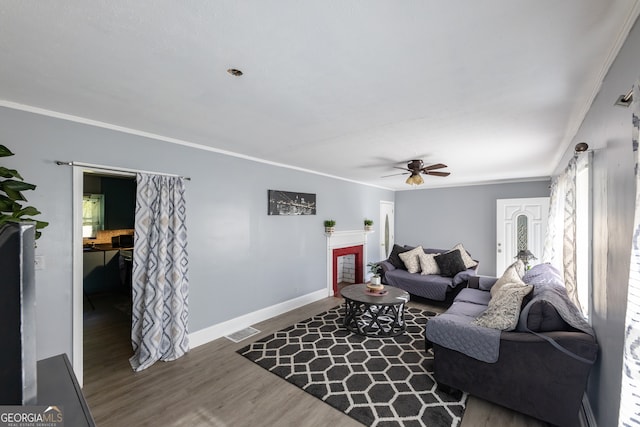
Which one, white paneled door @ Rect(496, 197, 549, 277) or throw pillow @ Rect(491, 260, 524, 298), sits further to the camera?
white paneled door @ Rect(496, 197, 549, 277)

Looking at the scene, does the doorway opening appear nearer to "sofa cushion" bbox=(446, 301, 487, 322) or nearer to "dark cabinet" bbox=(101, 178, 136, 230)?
"dark cabinet" bbox=(101, 178, 136, 230)

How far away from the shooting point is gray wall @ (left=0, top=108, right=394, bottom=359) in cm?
225

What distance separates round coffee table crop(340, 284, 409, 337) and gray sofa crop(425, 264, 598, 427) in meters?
1.12

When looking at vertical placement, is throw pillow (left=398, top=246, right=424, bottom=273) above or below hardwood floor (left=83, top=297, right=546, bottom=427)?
above

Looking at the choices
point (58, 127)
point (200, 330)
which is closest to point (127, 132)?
point (58, 127)

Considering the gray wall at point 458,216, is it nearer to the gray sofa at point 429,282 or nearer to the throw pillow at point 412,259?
the gray sofa at point 429,282

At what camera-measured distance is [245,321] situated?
380 cm

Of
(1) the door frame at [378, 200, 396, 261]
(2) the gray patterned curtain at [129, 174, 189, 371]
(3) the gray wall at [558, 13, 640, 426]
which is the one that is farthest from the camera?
(1) the door frame at [378, 200, 396, 261]

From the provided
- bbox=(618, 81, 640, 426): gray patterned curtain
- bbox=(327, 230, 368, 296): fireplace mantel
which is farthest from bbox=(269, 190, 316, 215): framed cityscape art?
bbox=(618, 81, 640, 426): gray patterned curtain

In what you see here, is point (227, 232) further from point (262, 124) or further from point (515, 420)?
point (515, 420)

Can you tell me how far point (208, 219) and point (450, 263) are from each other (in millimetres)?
4216

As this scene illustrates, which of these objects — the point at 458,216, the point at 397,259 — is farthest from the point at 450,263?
the point at 458,216

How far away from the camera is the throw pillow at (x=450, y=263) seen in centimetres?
495

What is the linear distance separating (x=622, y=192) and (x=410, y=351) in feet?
8.16
